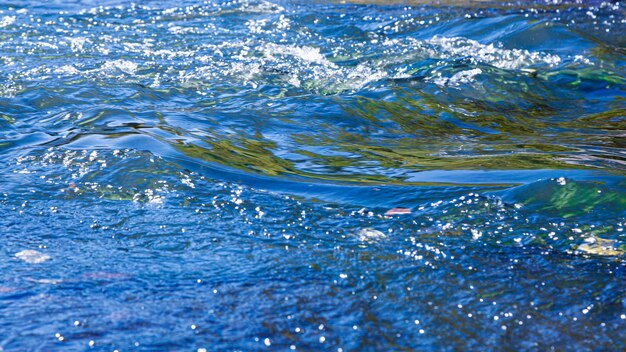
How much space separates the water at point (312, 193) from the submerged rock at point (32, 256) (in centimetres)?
1

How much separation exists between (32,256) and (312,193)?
1.38 meters

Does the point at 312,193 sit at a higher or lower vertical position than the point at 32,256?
lower

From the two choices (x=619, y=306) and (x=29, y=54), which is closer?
(x=619, y=306)

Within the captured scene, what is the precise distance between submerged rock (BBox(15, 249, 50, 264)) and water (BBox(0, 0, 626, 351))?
11 mm

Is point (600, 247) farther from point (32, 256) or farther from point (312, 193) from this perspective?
point (32, 256)

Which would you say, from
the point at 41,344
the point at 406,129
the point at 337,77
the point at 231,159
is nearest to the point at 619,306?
the point at 41,344

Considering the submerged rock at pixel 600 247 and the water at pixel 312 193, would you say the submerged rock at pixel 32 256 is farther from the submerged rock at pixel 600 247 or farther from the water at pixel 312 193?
the submerged rock at pixel 600 247

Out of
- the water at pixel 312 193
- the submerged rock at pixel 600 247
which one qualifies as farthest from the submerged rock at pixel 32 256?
the submerged rock at pixel 600 247

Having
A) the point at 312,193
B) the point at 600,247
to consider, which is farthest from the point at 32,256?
the point at 600,247

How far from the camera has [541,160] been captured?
4.37m

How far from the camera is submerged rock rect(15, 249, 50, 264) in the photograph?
300cm

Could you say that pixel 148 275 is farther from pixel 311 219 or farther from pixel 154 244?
pixel 311 219

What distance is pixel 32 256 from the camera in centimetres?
304

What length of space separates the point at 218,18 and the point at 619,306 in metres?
7.04
